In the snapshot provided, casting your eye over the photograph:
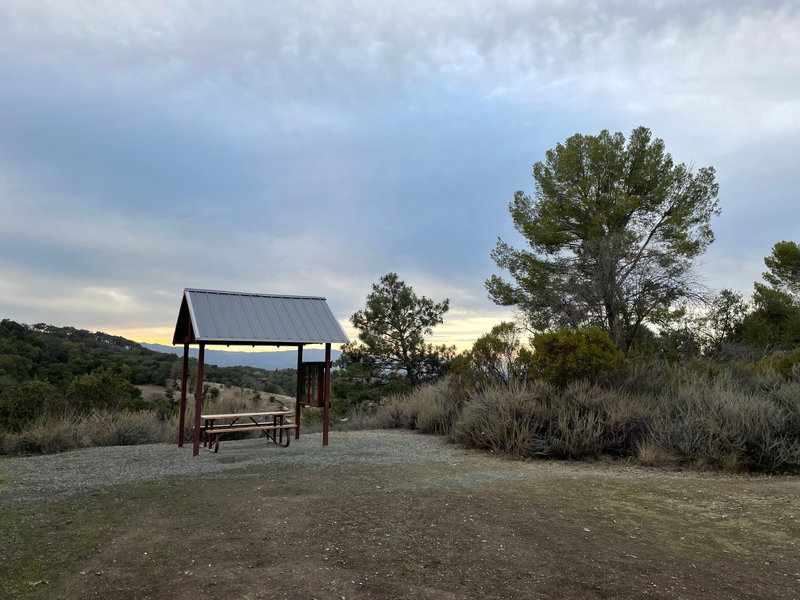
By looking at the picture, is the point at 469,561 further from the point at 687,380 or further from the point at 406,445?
the point at 687,380

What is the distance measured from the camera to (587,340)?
37.2 ft

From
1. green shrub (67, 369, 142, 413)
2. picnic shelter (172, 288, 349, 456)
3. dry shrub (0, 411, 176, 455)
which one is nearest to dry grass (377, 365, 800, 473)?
picnic shelter (172, 288, 349, 456)

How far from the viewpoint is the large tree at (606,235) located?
2028 centimetres

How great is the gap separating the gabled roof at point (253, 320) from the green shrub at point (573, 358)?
4036 mm

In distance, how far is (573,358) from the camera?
36.1 ft

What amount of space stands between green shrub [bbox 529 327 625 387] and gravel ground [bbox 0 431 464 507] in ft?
8.59

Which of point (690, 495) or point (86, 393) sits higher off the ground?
point (86, 393)

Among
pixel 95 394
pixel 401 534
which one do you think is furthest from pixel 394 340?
pixel 401 534

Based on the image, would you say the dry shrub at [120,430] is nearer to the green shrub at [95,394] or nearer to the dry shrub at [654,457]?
the green shrub at [95,394]

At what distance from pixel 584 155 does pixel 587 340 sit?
15123 millimetres

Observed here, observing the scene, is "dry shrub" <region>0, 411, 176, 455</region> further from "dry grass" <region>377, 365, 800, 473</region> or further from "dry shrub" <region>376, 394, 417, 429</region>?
"dry grass" <region>377, 365, 800, 473</region>

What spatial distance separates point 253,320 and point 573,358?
6.11 metres

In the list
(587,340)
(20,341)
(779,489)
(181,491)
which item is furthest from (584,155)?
(20,341)

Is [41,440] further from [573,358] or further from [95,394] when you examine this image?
[573,358]
